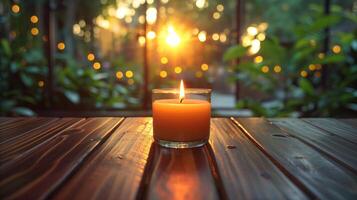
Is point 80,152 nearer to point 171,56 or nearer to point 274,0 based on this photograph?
point 171,56

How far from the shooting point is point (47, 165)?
533 millimetres

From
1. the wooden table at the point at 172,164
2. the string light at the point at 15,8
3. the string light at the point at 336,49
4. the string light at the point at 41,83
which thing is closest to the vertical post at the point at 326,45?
the string light at the point at 336,49

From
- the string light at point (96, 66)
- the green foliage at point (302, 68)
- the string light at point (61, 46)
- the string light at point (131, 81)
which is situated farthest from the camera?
the string light at point (61, 46)

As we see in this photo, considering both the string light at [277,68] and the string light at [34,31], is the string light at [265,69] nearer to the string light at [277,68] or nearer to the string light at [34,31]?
the string light at [277,68]

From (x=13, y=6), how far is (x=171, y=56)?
2.03m

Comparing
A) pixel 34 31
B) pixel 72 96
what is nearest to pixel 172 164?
pixel 72 96

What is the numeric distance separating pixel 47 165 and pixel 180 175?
218 mm

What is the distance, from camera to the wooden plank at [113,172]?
0.42 m

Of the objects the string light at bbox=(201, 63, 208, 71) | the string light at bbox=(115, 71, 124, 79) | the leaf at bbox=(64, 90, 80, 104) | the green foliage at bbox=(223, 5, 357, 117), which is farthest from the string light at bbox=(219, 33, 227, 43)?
the leaf at bbox=(64, 90, 80, 104)

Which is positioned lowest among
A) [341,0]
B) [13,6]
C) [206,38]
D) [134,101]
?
[134,101]

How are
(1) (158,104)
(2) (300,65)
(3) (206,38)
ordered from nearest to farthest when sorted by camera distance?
(1) (158,104)
(2) (300,65)
(3) (206,38)

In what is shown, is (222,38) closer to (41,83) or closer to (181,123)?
(41,83)

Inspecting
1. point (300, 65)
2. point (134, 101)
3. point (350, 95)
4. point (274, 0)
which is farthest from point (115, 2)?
point (274, 0)

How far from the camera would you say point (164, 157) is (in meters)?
0.59
